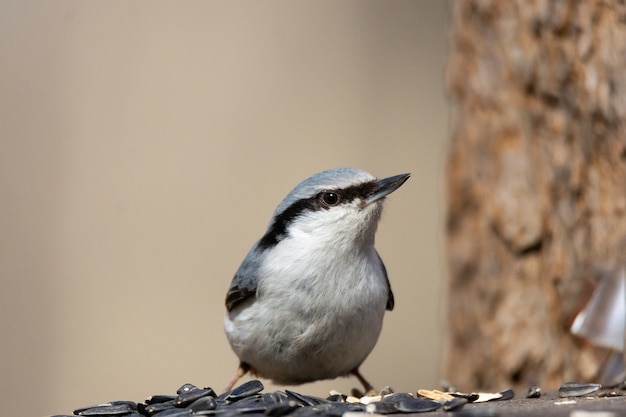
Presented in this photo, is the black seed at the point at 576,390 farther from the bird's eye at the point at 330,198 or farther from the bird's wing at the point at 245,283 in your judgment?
the bird's wing at the point at 245,283

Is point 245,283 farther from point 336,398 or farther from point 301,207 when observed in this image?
point 336,398

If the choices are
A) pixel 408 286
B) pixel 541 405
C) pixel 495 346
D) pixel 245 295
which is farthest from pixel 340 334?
pixel 408 286

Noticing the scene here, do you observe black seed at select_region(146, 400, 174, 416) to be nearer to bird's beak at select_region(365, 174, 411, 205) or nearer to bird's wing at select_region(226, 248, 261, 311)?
bird's wing at select_region(226, 248, 261, 311)

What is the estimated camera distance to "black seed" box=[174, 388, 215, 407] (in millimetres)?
2906

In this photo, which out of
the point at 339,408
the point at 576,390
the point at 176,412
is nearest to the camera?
the point at 339,408

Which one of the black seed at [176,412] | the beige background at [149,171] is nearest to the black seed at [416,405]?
the black seed at [176,412]

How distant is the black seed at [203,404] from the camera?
2.82m

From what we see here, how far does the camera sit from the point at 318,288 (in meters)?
3.29

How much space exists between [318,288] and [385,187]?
1.55ft

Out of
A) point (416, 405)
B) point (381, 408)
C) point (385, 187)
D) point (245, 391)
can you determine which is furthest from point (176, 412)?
point (385, 187)

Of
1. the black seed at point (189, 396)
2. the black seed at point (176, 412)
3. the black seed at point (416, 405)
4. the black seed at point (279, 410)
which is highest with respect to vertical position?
the black seed at point (279, 410)

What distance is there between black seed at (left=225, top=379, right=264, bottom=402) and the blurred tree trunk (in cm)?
193

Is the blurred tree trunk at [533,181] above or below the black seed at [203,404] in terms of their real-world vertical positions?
above

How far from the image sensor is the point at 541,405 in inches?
110
